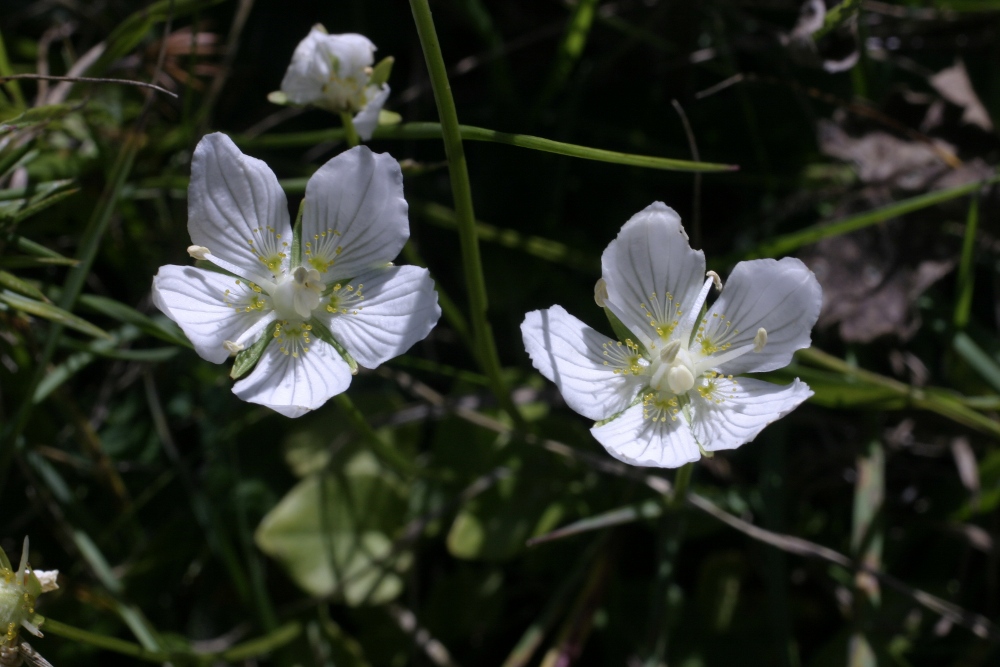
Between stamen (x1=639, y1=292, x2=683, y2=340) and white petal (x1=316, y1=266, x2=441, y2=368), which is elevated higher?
white petal (x1=316, y1=266, x2=441, y2=368)

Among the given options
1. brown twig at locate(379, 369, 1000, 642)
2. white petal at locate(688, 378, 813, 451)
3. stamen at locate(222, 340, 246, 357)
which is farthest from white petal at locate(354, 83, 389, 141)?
white petal at locate(688, 378, 813, 451)

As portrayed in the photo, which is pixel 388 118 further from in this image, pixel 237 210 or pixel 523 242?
pixel 523 242

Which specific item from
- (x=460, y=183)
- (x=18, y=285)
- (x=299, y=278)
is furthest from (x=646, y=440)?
(x=18, y=285)

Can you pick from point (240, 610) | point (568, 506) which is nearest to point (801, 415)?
point (568, 506)

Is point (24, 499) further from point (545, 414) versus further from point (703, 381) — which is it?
point (703, 381)

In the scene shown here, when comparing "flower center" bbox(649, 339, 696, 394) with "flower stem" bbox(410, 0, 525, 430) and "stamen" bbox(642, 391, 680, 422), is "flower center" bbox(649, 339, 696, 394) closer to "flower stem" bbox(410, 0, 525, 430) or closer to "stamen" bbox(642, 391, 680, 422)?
"stamen" bbox(642, 391, 680, 422)

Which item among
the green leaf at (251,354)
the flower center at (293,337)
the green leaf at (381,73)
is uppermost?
the green leaf at (381,73)

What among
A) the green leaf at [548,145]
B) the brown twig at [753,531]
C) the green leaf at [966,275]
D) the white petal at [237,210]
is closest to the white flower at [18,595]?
the white petal at [237,210]

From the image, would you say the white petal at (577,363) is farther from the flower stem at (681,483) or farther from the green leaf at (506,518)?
the green leaf at (506,518)
